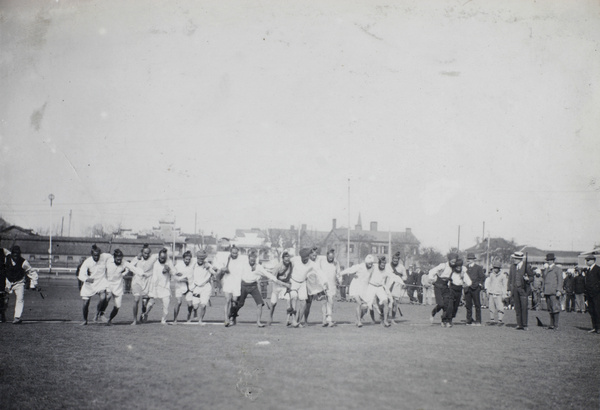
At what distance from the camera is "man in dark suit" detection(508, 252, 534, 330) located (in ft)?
41.7

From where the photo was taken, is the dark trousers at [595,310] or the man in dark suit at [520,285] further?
the man in dark suit at [520,285]

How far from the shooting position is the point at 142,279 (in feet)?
39.8

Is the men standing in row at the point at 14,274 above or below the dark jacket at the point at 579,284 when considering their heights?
above

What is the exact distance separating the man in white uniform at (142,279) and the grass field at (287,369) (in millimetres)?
1351

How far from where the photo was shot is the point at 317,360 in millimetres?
7262

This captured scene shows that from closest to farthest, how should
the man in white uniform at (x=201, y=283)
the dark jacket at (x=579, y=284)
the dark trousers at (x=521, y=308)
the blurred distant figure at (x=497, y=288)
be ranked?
the man in white uniform at (x=201, y=283)
the dark trousers at (x=521, y=308)
the blurred distant figure at (x=497, y=288)
the dark jacket at (x=579, y=284)

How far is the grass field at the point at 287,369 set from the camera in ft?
17.4

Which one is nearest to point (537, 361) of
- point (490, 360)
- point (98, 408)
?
point (490, 360)

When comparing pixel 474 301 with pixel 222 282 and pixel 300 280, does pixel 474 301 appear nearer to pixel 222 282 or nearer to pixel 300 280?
pixel 300 280

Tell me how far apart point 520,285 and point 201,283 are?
8725mm

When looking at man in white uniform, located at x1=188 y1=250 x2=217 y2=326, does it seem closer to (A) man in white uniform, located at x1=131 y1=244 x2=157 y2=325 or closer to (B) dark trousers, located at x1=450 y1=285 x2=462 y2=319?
(A) man in white uniform, located at x1=131 y1=244 x2=157 y2=325

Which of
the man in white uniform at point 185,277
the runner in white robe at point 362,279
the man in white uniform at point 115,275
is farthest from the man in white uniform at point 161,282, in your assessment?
the runner in white robe at point 362,279

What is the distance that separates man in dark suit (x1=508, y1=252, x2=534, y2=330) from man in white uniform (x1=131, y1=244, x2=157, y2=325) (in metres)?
9.78

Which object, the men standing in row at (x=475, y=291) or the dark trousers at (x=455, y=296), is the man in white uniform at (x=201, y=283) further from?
the men standing in row at (x=475, y=291)
